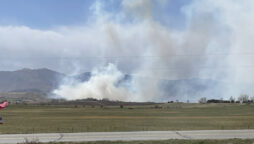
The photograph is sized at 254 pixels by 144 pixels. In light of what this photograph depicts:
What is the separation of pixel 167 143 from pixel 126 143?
243 cm

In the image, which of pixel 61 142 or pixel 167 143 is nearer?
pixel 167 143

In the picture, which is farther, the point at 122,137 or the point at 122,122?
the point at 122,122

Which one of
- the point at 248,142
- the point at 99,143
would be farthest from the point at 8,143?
the point at 248,142

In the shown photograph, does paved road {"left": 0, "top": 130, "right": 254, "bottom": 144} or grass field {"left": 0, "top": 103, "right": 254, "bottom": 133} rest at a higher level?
paved road {"left": 0, "top": 130, "right": 254, "bottom": 144}

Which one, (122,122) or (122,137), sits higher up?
(122,137)

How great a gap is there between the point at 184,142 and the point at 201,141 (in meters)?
1.09

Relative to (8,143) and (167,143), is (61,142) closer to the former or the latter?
(8,143)

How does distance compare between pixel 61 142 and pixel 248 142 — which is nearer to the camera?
pixel 248 142

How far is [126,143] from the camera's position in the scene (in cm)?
2017

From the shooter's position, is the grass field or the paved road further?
the grass field

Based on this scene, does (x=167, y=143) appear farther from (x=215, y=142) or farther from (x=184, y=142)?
(x=215, y=142)

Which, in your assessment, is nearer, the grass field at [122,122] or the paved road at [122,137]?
the paved road at [122,137]

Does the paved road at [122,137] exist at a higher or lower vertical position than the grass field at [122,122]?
higher

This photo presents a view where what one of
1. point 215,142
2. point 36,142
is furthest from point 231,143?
point 36,142
